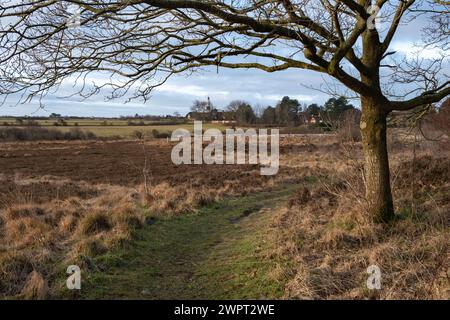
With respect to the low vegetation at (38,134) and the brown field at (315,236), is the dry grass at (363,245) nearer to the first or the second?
the brown field at (315,236)

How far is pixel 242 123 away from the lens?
192 feet

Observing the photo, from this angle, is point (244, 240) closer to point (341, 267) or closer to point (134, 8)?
point (341, 267)

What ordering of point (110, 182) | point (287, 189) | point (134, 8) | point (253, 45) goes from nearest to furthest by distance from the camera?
point (134, 8) < point (253, 45) < point (287, 189) < point (110, 182)

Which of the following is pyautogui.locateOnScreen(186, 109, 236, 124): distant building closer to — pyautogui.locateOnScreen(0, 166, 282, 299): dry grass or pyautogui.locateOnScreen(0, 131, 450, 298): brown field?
pyautogui.locateOnScreen(0, 166, 282, 299): dry grass

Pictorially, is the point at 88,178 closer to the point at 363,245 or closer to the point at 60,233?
the point at 60,233

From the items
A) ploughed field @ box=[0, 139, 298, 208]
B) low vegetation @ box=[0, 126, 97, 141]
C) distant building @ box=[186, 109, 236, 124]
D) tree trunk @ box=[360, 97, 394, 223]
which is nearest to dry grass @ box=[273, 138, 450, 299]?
tree trunk @ box=[360, 97, 394, 223]

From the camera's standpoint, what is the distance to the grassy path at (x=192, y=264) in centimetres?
560

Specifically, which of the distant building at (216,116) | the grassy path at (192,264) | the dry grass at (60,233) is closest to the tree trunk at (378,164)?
the grassy path at (192,264)

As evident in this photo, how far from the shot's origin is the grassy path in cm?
560

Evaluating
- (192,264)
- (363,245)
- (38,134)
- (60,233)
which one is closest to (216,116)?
(38,134)

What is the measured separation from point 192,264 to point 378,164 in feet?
11.8

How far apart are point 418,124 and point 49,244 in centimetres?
802
